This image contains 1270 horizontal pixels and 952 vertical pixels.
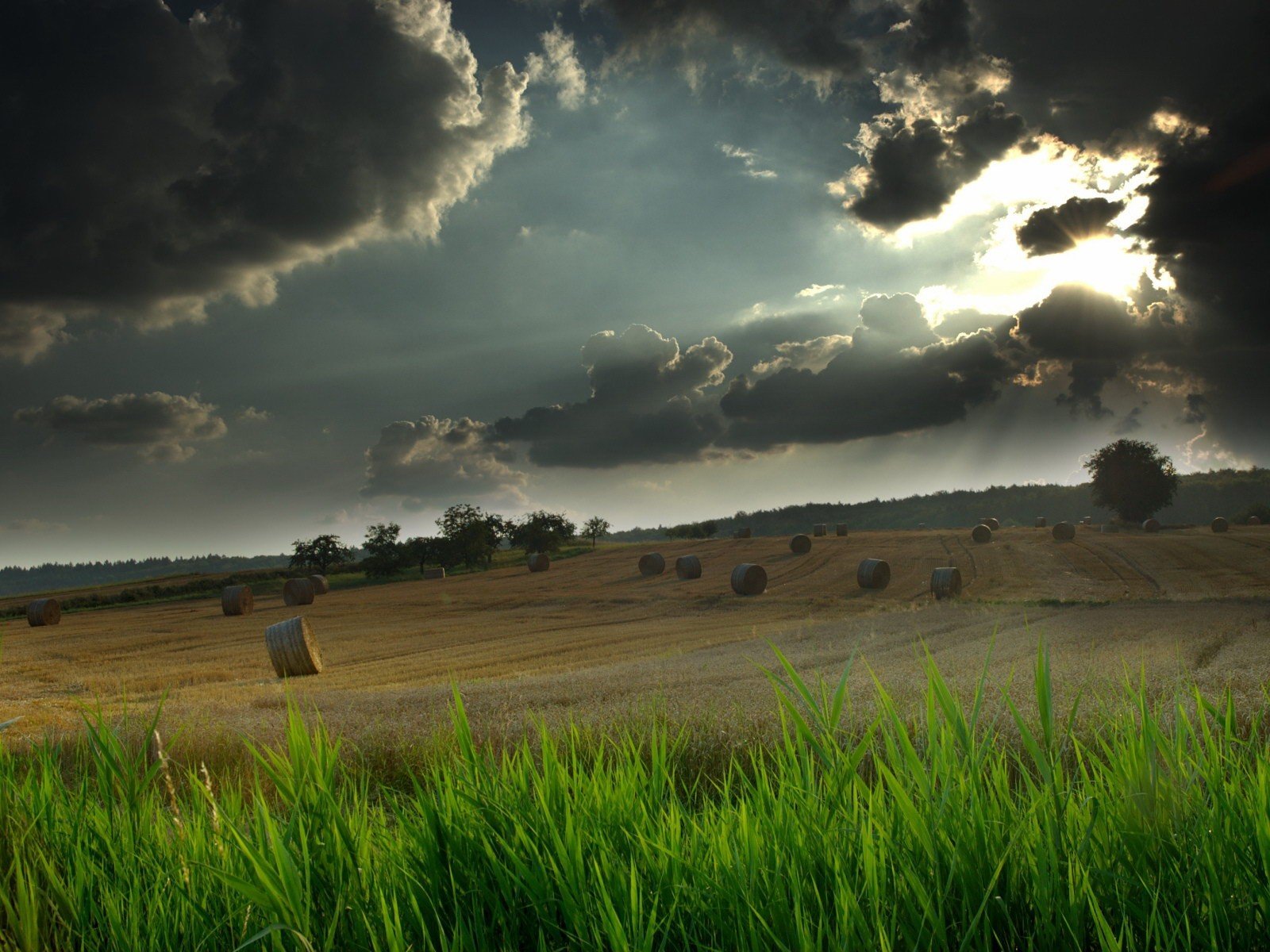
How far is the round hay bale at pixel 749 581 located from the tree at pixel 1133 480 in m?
51.4

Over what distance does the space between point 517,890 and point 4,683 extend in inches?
747

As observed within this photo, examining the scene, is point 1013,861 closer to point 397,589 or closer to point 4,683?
point 4,683

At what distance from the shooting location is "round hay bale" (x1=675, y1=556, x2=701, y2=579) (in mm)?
41031

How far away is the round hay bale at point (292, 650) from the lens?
59.1 ft

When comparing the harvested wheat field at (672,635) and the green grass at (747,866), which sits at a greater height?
the green grass at (747,866)

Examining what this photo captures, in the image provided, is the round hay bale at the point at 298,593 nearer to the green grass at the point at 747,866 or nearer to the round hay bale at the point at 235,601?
the round hay bale at the point at 235,601

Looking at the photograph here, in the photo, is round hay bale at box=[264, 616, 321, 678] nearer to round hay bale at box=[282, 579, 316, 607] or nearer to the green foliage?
round hay bale at box=[282, 579, 316, 607]

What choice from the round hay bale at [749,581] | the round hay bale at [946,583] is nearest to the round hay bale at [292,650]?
the round hay bale at [749,581]

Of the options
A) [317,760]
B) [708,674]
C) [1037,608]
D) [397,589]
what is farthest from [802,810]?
[397,589]

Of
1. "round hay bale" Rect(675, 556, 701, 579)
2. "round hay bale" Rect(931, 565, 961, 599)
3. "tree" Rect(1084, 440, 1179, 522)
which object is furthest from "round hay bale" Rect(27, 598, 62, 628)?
"tree" Rect(1084, 440, 1179, 522)

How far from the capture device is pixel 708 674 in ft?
31.3

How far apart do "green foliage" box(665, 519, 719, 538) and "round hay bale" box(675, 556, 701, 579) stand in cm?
4026

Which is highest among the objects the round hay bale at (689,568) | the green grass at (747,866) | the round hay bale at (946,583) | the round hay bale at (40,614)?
the green grass at (747,866)

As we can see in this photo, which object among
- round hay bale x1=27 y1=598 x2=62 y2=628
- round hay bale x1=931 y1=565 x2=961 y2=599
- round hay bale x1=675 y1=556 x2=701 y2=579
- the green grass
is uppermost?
the green grass
